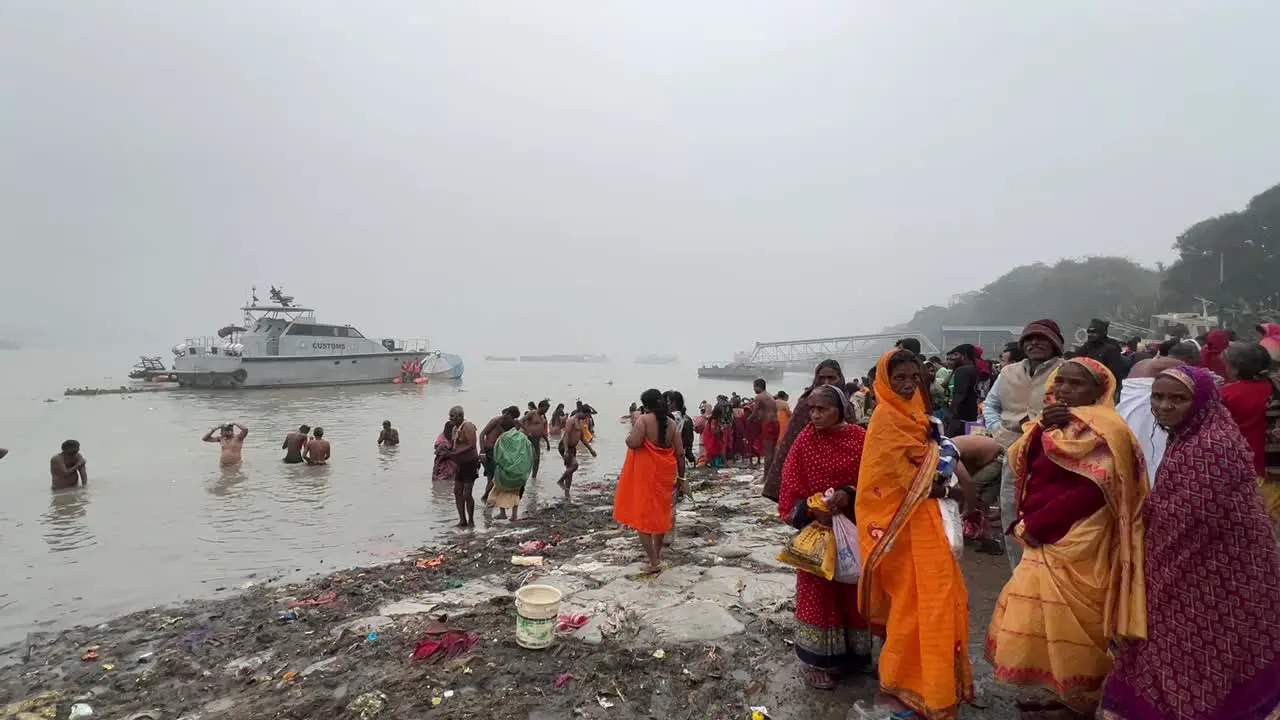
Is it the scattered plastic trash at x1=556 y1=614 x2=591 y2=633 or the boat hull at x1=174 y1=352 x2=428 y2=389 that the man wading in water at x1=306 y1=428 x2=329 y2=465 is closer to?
the scattered plastic trash at x1=556 y1=614 x2=591 y2=633

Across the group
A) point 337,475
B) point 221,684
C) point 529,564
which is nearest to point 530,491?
point 337,475

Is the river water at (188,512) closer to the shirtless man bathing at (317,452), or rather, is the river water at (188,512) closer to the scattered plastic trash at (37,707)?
the shirtless man bathing at (317,452)

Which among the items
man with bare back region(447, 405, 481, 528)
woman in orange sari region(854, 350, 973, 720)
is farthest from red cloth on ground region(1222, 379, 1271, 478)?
man with bare back region(447, 405, 481, 528)

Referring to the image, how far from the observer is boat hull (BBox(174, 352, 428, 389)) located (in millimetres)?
35531

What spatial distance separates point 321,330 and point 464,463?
113 ft

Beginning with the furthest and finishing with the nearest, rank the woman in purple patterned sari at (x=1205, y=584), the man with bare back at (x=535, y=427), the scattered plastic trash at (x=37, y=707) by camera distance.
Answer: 1. the man with bare back at (x=535, y=427)
2. the scattered plastic trash at (x=37, y=707)
3. the woman in purple patterned sari at (x=1205, y=584)

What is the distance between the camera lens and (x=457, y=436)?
28.4 feet

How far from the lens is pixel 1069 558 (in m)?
2.47

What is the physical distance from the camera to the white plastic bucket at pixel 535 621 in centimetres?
386

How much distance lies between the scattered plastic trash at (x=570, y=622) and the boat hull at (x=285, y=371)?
1491 inches

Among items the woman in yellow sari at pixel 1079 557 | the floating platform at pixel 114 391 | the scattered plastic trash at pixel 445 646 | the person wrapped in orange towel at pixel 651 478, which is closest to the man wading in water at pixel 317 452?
the person wrapped in orange towel at pixel 651 478

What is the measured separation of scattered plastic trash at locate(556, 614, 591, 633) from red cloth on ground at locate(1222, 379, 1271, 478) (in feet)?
13.4

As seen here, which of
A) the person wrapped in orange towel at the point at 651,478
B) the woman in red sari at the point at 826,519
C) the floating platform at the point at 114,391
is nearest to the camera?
the woman in red sari at the point at 826,519

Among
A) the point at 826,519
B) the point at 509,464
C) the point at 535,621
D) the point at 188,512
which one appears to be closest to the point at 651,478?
the point at 535,621
